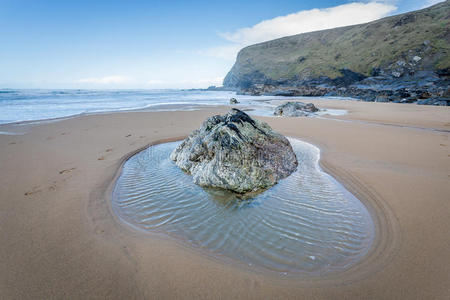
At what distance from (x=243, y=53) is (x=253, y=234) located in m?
136

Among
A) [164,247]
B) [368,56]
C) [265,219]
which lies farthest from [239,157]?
[368,56]

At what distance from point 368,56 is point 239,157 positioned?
74.1 m

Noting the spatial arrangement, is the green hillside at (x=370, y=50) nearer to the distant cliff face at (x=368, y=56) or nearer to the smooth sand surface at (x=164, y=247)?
the distant cliff face at (x=368, y=56)

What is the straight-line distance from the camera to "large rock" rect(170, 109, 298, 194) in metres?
4.36

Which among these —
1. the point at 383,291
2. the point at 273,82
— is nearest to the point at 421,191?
the point at 383,291

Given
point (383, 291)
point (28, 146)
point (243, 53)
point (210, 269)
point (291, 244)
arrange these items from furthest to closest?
point (243, 53) < point (28, 146) < point (291, 244) < point (210, 269) < point (383, 291)

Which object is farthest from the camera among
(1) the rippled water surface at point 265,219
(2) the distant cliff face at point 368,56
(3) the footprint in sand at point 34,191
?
(2) the distant cliff face at point 368,56

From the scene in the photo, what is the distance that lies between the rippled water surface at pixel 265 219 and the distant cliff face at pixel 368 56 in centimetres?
5312

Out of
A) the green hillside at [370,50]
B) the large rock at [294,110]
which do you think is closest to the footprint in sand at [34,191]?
the large rock at [294,110]

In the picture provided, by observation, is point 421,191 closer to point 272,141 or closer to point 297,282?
point 272,141

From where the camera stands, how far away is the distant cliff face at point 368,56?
44.1 metres

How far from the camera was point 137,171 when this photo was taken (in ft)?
17.8

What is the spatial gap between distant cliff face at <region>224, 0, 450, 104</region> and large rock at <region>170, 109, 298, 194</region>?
52.4 metres

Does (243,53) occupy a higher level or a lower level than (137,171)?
higher
